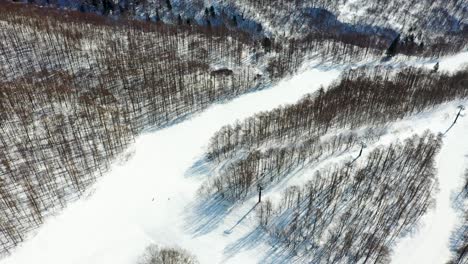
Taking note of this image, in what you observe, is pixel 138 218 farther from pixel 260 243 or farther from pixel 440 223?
pixel 440 223

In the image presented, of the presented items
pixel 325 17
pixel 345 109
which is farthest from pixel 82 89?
pixel 325 17

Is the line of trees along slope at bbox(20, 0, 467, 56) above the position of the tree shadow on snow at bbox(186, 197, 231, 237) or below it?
above

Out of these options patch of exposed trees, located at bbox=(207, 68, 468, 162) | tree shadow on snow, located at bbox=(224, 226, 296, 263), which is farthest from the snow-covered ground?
patch of exposed trees, located at bbox=(207, 68, 468, 162)

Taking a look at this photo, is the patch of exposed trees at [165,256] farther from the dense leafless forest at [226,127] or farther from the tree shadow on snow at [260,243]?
the tree shadow on snow at [260,243]

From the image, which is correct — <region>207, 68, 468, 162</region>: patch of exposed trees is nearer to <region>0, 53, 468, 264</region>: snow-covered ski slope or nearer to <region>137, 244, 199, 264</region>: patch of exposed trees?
<region>0, 53, 468, 264</region>: snow-covered ski slope

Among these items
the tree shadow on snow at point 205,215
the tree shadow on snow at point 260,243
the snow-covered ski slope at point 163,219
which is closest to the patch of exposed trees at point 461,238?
the snow-covered ski slope at point 163,219

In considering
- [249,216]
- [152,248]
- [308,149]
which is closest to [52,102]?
[152,248]
